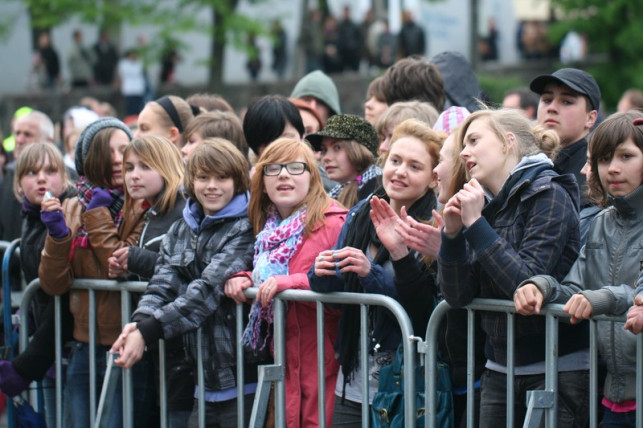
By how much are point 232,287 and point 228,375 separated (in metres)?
0.48

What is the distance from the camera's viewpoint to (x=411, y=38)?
2666cm

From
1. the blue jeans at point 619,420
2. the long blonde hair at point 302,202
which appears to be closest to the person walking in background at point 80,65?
the long blonde hair at point 302,202

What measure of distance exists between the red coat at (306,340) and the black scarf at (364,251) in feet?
0.53

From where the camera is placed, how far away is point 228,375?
6086 millimetres

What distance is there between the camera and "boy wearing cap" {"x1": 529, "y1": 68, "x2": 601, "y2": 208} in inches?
231

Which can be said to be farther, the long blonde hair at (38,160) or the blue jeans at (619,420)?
the long blonde hair at (38,160)

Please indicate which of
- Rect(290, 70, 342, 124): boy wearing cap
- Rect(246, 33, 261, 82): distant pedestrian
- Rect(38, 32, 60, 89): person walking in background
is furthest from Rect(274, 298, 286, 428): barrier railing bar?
Rect(38, 32, 60, 89): person walking in background

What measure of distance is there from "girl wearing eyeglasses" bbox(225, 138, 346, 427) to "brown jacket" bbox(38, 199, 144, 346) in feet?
3.34

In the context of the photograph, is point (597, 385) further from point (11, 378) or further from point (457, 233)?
point (11, 378)

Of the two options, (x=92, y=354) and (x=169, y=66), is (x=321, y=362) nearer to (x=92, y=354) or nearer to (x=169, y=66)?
(x=92, y=354)

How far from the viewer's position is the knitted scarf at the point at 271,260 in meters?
5.99

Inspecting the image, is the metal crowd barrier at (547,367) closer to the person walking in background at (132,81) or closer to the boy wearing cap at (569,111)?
the boy wearing cap at (569,111)

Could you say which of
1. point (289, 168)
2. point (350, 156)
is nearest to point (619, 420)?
point (289, 168)

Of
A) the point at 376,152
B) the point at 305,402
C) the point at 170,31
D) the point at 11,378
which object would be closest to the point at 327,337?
the point at 305,402
